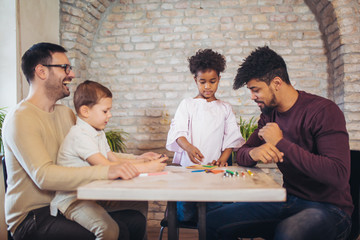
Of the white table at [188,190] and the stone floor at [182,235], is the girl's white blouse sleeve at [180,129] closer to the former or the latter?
the stone floor at [182,235]

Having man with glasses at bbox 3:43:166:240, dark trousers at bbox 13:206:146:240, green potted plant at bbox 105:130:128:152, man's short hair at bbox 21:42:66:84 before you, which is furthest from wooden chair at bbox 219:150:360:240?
green potted plant at bbox 105:130:128:152

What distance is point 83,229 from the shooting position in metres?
1.63

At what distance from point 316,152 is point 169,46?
2.90m

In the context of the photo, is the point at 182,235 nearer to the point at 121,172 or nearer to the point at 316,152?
the point at 316,152

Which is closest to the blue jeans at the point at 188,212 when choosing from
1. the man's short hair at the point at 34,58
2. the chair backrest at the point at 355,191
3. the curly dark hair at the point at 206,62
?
the chair backrest at the point at 355,191

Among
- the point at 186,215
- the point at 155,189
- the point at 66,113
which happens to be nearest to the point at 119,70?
the point at 66,113

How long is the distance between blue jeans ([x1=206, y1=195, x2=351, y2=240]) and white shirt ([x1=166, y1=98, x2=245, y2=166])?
0.93 meters

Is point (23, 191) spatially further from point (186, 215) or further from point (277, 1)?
point (277, 1)

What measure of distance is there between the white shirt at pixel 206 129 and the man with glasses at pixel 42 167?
0.95 m

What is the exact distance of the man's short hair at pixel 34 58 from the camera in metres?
1.97

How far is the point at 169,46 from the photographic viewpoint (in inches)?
167

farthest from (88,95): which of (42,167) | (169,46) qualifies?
(169,46)

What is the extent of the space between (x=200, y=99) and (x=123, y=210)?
1.28m

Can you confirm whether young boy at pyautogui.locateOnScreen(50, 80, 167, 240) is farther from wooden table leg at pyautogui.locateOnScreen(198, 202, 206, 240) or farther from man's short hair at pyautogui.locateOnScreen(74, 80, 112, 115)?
wooden table leg at pyautogui.locateOnScreen(198, 202, 206, 240)
